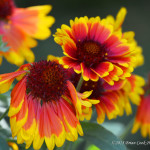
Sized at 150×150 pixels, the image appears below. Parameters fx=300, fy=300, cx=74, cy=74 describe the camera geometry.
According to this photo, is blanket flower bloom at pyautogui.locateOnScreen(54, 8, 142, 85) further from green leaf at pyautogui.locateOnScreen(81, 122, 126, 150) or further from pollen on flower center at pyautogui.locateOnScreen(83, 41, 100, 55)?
green leaf at pyautogui.locateOnScreen(81, 122, 126, 150)

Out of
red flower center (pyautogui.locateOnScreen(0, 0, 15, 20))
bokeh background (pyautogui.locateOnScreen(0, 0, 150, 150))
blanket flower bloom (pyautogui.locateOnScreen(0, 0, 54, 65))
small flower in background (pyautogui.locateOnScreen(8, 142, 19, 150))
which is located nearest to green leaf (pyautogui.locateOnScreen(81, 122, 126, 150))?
small flower in background (pyautogui.locateOnScreen(8, 142, 19, 150))

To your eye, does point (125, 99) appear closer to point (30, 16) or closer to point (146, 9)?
point (30, 16)

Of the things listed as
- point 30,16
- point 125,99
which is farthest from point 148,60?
point 125,99

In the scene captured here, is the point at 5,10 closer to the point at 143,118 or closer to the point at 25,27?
the point at 25,27

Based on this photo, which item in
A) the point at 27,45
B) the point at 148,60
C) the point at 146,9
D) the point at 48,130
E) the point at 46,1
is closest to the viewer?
the point at 48,130

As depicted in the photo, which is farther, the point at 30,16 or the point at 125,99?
the point at 30,16

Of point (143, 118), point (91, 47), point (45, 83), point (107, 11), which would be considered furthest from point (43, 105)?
point (107, 11)

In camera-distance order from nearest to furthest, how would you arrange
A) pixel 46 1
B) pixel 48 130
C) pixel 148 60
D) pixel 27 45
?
1. pixel 48 130
2. pixel 27 45
3. pixel 148 60
4. pixel 46 1

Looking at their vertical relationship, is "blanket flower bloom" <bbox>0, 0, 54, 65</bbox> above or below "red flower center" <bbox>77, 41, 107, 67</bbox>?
below
